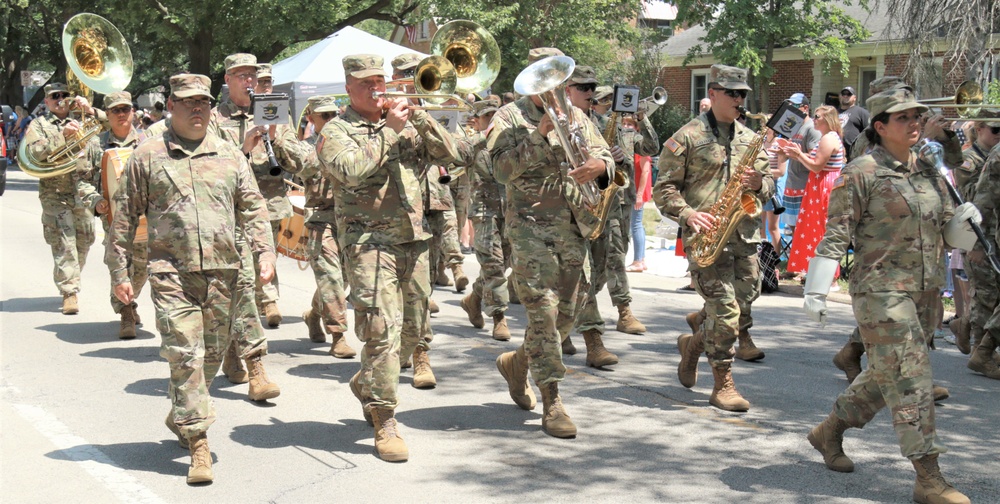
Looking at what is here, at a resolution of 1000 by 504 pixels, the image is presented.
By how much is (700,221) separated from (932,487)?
2.42m

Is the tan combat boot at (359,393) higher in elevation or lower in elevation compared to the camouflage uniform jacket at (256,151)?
lower

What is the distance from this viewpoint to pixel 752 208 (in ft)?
24.6

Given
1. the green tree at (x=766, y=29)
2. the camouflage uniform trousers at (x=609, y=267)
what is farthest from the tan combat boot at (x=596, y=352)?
the green tree at (x=766, y=29)

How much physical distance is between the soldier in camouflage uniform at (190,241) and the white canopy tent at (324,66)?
54.9 feet

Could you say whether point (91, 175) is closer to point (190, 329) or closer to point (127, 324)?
point (127, 324)

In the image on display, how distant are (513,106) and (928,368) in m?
2.88

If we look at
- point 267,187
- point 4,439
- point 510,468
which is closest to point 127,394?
point 4,439

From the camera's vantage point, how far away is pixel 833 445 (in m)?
6.03

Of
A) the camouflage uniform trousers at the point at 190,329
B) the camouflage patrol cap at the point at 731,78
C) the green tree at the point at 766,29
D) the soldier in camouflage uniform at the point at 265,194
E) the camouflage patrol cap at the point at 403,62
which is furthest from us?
the green tree at the point at 766,29

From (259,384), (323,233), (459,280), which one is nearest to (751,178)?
(323,233)

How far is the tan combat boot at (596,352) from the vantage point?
28.5 feet

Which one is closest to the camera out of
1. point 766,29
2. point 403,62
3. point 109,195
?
point 403,62

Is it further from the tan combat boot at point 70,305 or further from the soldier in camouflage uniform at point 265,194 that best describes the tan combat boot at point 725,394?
the tan combat boot at point 70,305

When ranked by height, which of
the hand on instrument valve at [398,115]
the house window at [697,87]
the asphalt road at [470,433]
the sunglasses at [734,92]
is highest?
the house window at [697,87]
